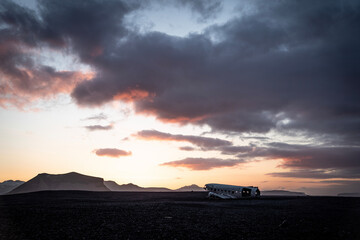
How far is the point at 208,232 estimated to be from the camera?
20.0 meters

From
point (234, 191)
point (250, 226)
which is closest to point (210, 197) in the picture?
point (234, 191)

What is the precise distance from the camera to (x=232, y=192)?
233ft

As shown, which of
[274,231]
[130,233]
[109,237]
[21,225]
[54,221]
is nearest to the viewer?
[109,237]

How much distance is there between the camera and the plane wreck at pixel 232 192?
70062mm

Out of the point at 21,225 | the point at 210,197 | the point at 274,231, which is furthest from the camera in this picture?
the point at 210,197

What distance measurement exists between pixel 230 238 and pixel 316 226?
10.5 m

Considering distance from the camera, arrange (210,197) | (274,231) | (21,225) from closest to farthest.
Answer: (274,231) < (21,225) < (210,197)

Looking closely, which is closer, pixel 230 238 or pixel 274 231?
pixel 230 238

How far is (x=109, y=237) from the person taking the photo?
17984 mm

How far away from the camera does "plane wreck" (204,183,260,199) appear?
230ft

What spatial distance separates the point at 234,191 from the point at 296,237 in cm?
5442

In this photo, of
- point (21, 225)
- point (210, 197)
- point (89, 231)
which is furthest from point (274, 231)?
point (210, 197)

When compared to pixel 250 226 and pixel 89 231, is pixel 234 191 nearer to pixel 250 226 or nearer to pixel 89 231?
pixel 250 226

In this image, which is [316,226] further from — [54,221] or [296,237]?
[54,221]
